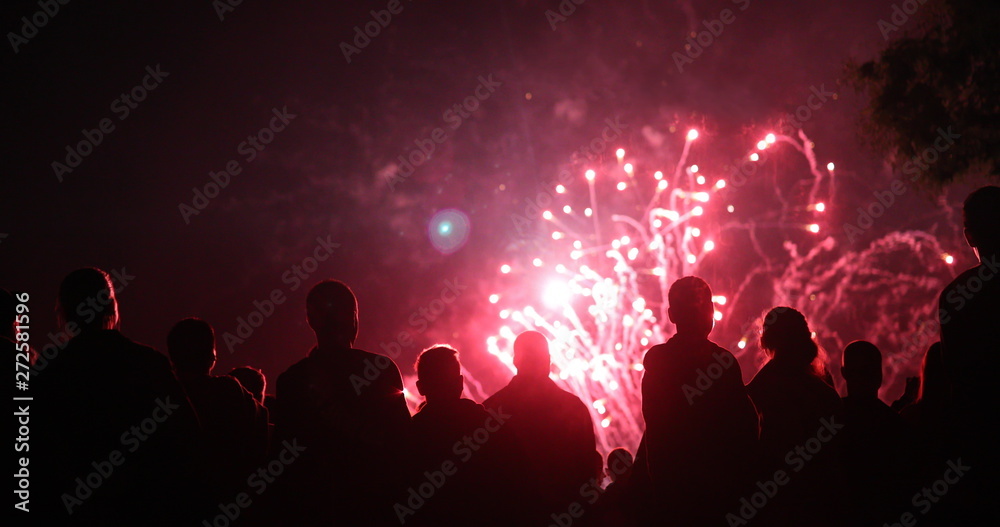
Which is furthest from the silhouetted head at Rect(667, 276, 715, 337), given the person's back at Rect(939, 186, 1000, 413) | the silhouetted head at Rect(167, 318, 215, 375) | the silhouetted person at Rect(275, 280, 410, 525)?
the silhouetted head at Rect(167, 318, 215, 375)

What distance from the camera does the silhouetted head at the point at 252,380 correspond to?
5.82 m

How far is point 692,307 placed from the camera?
13.8 ft

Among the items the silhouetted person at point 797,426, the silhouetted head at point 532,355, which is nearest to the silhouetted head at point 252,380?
the silhouetted head at point 532,355

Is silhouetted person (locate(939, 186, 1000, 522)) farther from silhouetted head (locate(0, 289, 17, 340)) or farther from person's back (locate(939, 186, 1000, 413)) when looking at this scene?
silhouetted head (locate(0, 289, 17, 340))

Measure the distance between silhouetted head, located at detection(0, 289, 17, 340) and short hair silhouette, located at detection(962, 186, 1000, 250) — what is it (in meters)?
6.23

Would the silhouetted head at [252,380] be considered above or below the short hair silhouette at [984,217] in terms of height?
below

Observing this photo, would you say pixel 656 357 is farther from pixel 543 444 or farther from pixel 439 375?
pixel 439 375

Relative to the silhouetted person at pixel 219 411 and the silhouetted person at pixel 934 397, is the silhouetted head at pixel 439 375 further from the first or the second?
the silhouetted person at pixel 934 397

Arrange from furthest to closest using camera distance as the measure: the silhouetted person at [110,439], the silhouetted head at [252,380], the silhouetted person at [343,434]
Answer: the silhouetted head at [252,380] → the silhouetted person at [343,434] → the silhouetted person at [110,439]

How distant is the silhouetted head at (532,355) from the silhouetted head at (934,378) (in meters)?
2.49

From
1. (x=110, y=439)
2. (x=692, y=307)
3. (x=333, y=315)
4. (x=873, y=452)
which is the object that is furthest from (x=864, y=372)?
(x=110, y=439)

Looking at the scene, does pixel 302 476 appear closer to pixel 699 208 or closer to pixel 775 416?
pixel 775 416

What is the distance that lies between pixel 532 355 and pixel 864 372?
7.99 ft

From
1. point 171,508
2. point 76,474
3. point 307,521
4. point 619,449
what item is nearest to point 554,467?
point 307,521
